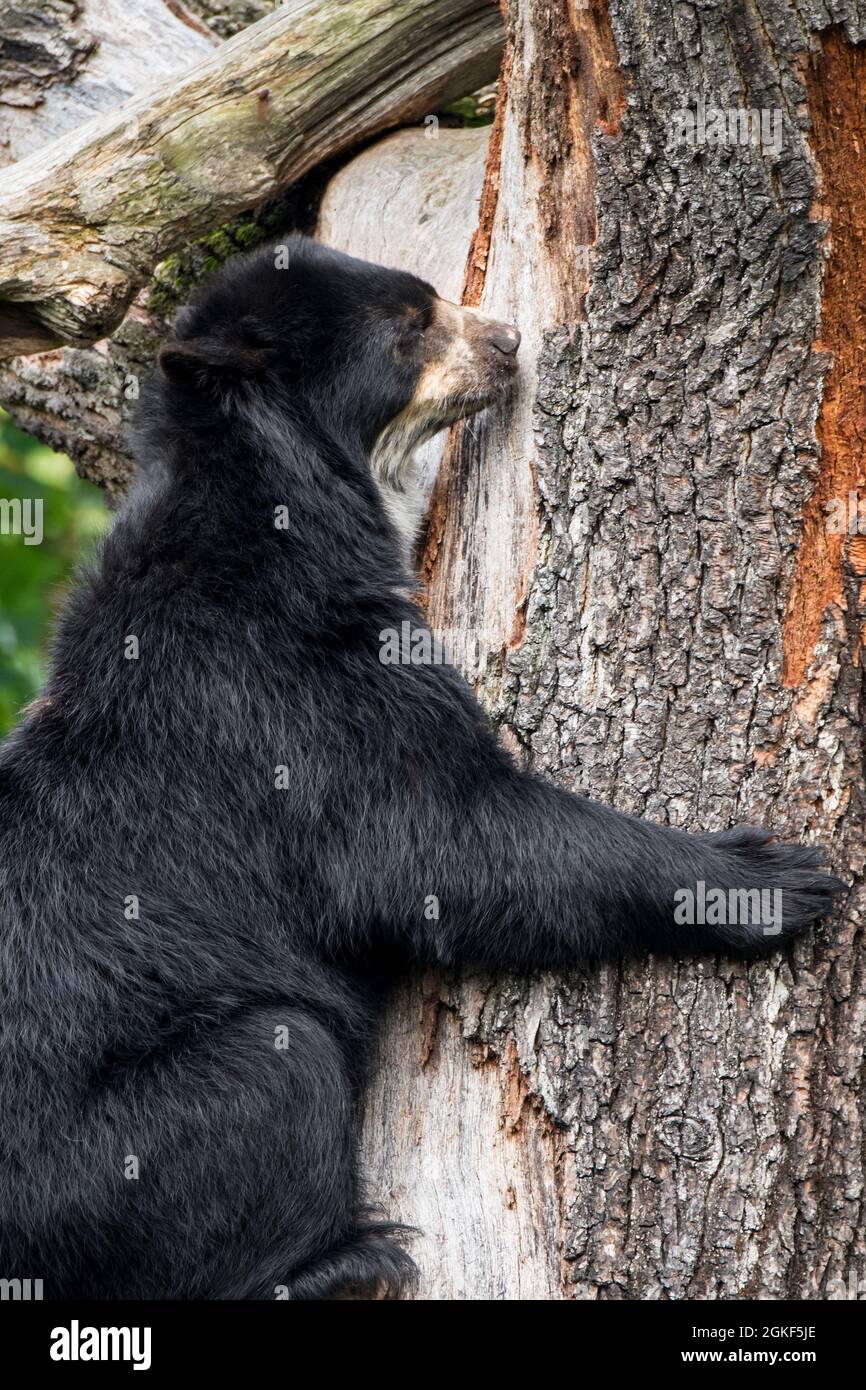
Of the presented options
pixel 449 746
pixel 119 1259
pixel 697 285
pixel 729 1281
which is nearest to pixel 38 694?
pixel 449 746

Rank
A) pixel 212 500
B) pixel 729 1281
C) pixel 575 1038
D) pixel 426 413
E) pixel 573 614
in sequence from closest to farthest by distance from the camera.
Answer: pixel 729 1281 → pixel 575 1038 → pixel 573 614 → pixel 212 500 → pixel 426 413

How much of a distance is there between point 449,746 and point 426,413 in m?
1.30

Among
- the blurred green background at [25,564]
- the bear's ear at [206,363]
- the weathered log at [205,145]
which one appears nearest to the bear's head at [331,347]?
the bear's ear at [206,363]

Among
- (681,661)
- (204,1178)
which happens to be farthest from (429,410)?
(204,1178)

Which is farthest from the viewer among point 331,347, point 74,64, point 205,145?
point 74,64

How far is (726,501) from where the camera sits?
11.7 feet

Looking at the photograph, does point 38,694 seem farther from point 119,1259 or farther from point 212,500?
point 119,1259

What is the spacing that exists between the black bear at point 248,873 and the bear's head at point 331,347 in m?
0.05

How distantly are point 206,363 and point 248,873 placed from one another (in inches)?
64.1

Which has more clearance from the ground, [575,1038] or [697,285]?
[697,285]

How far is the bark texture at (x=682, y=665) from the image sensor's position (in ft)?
10.9

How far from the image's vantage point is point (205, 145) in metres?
5.19

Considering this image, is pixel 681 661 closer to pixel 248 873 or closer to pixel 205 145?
pixel 248 873

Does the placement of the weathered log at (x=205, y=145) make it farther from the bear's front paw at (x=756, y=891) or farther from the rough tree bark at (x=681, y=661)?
the bear's front paw at (x=756, y=891)
